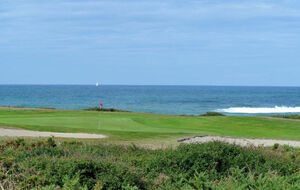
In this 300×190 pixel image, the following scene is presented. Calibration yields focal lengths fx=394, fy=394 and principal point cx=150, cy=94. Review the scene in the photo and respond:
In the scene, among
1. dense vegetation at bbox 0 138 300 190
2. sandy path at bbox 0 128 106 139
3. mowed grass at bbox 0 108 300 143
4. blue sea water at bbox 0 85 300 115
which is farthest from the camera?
blue sea water at bbox 0 85 300 115

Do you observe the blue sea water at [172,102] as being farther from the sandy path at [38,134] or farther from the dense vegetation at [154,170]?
the dense vegetation at [154,170]

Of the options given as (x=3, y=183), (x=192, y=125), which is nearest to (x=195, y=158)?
(x=3, y=183)

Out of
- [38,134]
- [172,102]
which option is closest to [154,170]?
[38,134]

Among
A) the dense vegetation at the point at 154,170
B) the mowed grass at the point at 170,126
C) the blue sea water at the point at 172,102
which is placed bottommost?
the blue sea water at the point at 172,102

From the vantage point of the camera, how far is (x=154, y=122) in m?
21.9

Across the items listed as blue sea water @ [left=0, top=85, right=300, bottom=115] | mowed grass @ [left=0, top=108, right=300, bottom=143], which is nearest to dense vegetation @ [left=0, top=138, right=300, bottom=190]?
mowed grass @ [left=0, top=108, right=300, bottom=143]

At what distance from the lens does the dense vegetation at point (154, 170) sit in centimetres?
661

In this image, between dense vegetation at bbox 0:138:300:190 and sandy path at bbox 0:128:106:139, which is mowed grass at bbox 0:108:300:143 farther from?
dense vegetation at bbox 0:138:300:190

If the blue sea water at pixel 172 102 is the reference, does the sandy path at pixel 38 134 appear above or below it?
above

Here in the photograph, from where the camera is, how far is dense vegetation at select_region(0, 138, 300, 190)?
6.61 meters

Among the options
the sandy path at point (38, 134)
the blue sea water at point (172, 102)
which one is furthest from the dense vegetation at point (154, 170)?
the blue sea water at point (172, 102)

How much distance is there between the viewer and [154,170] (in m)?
8.02

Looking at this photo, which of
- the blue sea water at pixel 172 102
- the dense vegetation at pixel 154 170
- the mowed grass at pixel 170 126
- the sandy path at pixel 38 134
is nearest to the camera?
the dense vegetation at pixel 154 170

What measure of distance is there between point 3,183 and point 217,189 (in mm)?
3677
